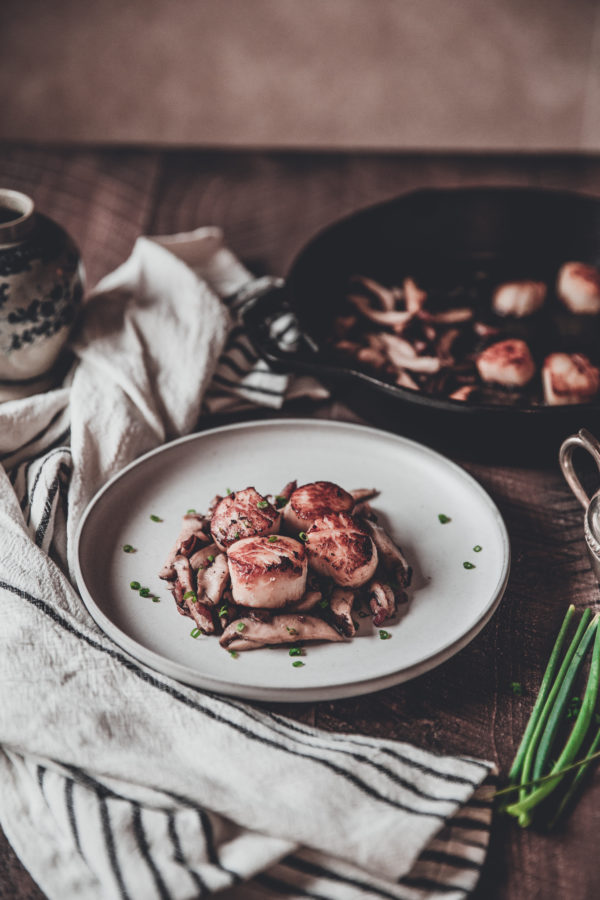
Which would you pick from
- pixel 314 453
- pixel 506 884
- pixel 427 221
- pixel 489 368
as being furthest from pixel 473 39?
pixel 506 884

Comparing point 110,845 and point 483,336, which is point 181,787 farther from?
point 483,336

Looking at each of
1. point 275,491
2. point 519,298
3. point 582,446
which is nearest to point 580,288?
point 519,298

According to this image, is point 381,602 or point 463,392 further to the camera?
point 463,392

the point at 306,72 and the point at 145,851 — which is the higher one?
the point at 306,72

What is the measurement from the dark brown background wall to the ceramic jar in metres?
1.70

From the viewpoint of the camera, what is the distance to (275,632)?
0.99 metres

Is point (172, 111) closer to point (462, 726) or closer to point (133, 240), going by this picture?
point (133, 240)

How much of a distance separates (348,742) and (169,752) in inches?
7.8

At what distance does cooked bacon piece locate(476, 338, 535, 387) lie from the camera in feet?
4.60

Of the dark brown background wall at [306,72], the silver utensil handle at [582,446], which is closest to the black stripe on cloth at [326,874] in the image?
the silver utensil handle at [582,446]

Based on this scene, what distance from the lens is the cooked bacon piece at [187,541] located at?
1.10 metres

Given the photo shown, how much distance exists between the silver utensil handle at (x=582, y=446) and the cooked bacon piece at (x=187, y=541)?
0.50m

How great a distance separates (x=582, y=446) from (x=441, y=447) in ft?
0.97

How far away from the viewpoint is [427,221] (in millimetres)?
1808
